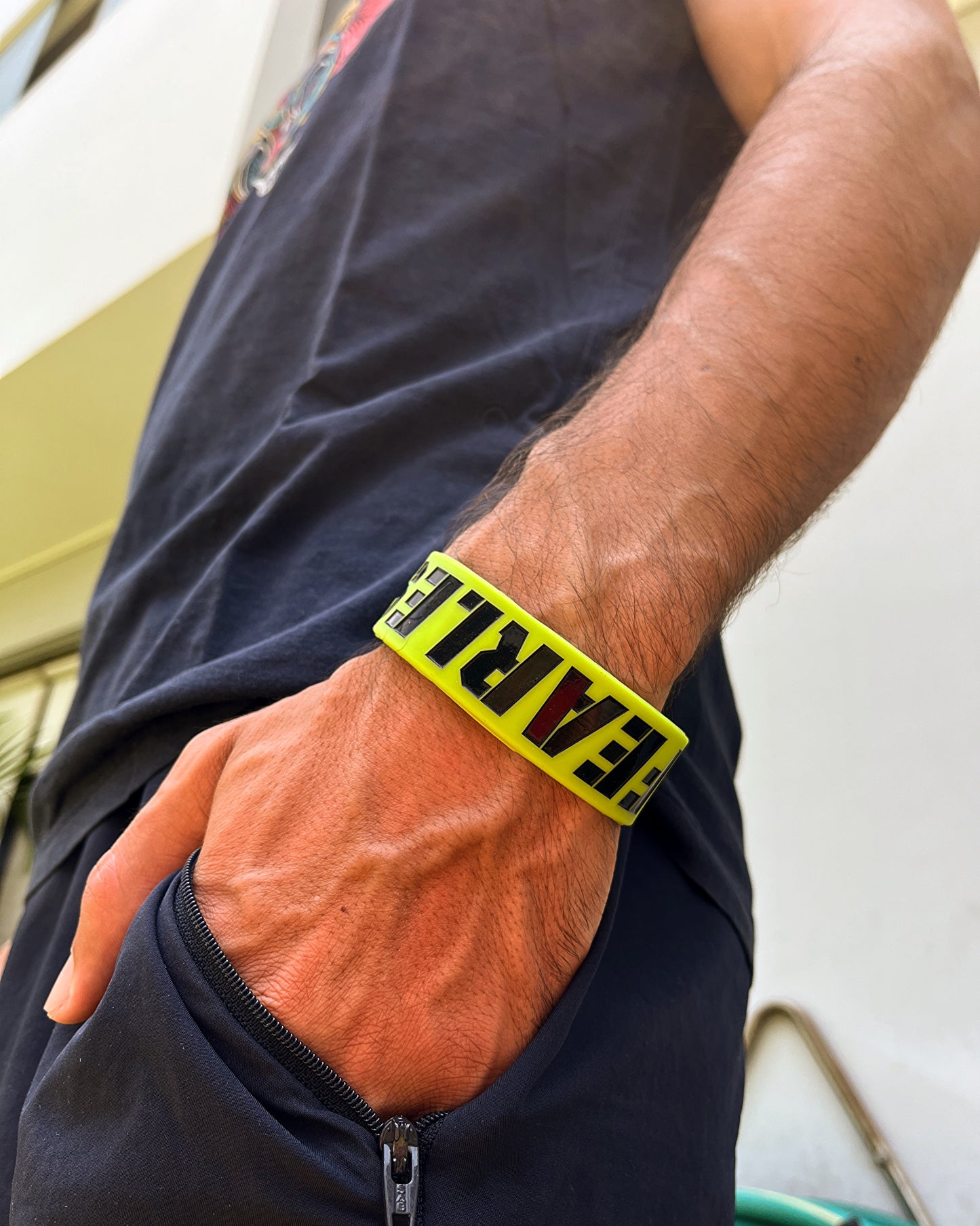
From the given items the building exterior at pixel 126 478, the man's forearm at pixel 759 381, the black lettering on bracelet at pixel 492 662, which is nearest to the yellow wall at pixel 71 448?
the building exterior at pixel 126 478

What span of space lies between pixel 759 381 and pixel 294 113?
29.7 inches

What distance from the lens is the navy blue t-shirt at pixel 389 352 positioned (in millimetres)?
510

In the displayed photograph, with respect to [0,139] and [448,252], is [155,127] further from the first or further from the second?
[448,252]

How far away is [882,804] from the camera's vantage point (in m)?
1.25

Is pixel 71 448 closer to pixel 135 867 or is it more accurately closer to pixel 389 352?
pixel 389 352

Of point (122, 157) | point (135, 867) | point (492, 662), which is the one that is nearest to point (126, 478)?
point (122, 157)

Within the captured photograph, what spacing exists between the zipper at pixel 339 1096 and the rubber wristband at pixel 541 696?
163 mm

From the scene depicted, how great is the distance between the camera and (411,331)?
587 millimetres

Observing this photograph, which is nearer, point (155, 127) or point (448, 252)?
point (448, 252)

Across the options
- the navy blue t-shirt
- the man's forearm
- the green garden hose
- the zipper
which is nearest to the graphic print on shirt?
the navy blue t-shirt

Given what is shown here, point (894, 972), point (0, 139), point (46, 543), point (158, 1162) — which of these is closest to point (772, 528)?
point (158, 1162)

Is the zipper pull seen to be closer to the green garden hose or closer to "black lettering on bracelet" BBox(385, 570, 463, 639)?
"black lettering on bracelet" BBox(385, 570, 463, 639)

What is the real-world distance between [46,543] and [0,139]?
189 centimetres

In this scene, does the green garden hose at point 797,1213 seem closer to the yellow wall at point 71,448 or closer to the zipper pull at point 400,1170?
the zipper pull at point 400,1170
